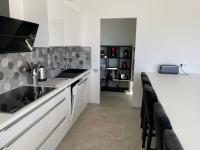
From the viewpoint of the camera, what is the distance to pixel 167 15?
128 inches

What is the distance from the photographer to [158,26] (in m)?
3.31

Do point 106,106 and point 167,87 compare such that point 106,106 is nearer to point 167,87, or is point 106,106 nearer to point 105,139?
point 105,139

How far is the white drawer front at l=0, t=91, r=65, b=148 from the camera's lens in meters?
1.26

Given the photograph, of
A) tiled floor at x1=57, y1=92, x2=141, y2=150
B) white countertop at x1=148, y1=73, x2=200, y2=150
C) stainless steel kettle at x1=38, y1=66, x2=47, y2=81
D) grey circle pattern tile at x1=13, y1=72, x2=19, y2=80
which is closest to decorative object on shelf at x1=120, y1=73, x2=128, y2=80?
tiled floor at x1=57, y1=92, x2=141, y2=150

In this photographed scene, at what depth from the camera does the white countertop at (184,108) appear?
42.8 inches

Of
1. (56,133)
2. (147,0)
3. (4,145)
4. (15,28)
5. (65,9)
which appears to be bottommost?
(56,133)

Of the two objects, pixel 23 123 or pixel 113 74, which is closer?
pixel 23 123

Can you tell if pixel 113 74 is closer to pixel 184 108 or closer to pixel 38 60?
pixel 38 60

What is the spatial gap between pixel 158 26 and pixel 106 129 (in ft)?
7.25

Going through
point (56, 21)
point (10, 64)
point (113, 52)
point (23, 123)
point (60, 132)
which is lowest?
point (60, 132)

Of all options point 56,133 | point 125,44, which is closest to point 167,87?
point 56,133

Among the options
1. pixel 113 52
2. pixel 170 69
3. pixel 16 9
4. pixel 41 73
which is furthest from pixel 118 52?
pixel 16 9

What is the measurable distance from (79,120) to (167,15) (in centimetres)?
263

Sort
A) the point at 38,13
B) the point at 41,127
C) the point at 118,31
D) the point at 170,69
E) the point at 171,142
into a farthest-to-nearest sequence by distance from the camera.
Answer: the point at 118,31 < the point at 170,69 < the point at 38,13 < the point at 41,127 < the point at 171,142
